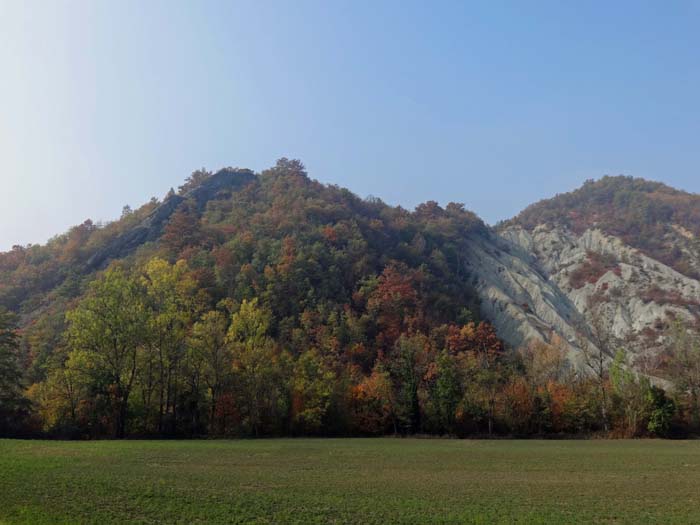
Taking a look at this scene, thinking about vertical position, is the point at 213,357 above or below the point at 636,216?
below

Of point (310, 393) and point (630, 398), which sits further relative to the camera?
point (310, 393)

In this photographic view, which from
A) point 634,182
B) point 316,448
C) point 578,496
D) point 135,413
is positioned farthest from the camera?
point 634,182

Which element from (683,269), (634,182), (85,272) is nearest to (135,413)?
(85,272)

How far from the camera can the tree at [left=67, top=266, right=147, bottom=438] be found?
46.8 metres

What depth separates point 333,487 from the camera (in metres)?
A: 20.4

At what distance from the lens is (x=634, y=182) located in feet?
627

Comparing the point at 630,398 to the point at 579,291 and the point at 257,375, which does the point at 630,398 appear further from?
the point at 579,291

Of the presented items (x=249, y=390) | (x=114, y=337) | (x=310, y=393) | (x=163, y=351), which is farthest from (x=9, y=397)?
(x=310, y=393)

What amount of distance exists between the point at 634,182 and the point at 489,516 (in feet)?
685

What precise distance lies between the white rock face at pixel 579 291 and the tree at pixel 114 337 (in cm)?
6830

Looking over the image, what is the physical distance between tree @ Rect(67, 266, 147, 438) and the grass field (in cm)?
1457

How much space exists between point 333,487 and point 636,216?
15275 centimetres

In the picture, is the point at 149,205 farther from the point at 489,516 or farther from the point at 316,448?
the point at 489,516

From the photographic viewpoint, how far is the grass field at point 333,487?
51.2ft
